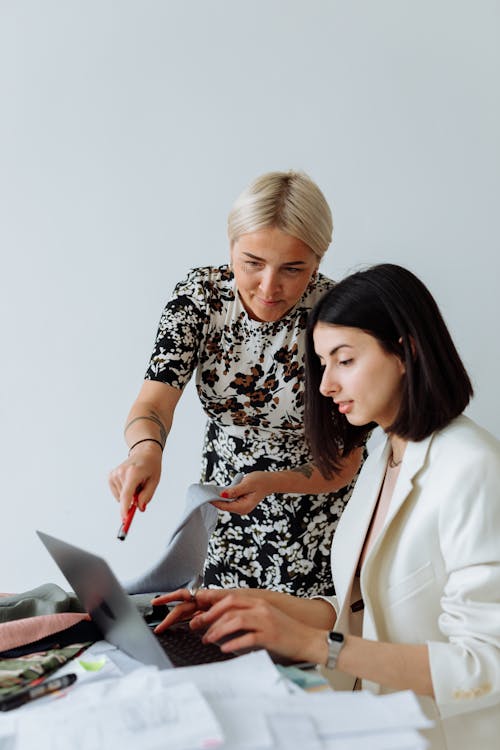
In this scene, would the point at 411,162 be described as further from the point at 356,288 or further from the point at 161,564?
the point at 161,564

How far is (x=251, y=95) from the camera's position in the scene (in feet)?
9.62

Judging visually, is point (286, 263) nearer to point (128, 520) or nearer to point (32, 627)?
point (128, 520)

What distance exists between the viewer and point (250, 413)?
2064 millimetres

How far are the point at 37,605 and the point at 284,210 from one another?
895 millimetres

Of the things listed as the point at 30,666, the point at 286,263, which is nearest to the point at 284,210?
the point at 286,263

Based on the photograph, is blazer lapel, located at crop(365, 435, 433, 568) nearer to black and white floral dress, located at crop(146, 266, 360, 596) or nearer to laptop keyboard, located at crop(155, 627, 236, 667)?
laptop keyboard, located at crop(155, 627, 236, 667)

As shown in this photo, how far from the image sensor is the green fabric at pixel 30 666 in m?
1.09

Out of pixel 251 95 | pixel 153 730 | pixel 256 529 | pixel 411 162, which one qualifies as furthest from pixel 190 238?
pixel 153 730

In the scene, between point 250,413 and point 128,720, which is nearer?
point 128,720

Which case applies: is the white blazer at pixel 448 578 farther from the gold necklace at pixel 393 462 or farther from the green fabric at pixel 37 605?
the green fabric at pixel 37 605

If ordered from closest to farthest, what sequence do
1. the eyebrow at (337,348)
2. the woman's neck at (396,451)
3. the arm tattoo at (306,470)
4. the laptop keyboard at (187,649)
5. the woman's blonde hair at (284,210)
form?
the laptop keyboard at (187,649)
the eyebrow at (337,348)
the woman's neck at (396,451)
the woman's blonde hair at (284,210)
the arm tattoo at (306,470)

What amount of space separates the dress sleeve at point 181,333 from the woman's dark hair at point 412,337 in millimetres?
529

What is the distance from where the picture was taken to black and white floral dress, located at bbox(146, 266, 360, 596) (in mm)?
1985

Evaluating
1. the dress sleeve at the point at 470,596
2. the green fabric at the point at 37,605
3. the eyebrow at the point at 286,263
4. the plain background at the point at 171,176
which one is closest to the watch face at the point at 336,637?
the dress sleeve at the point at 470,596
